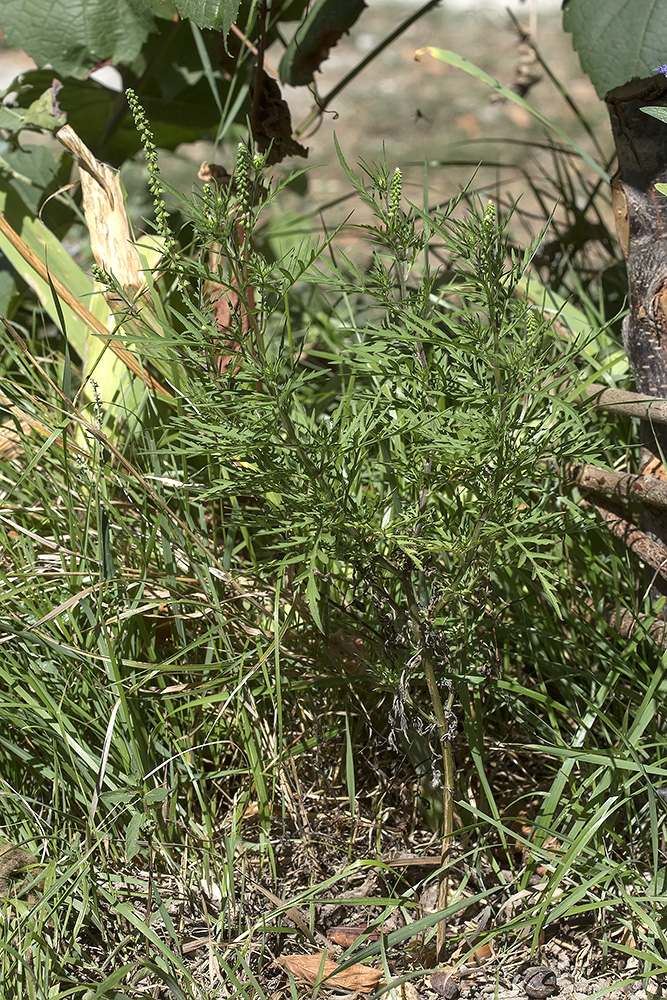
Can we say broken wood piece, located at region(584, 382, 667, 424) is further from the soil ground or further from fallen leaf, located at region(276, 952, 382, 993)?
fallen leaf, located at region(276, 952, 382, 993)

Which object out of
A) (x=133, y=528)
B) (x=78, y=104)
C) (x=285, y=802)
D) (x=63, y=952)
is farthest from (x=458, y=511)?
(x=78, y=104)

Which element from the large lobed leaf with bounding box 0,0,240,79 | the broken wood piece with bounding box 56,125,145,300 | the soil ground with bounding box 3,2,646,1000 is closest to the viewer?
the soil ground with bounding box 3,2,646,1000

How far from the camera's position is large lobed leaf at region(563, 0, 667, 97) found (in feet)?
4.44

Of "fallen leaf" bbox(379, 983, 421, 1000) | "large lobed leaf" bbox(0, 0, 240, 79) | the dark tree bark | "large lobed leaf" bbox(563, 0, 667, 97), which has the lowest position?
"fallen leaf" bbox(379, 983, 421, 1000)

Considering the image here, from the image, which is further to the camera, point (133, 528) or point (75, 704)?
point (133, 528)

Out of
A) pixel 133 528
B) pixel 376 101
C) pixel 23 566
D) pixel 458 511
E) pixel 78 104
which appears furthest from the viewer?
pixel 376 101

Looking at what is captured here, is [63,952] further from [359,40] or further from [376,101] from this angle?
[359,40]

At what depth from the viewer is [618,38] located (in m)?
1.37

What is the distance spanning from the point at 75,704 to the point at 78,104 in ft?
4.66

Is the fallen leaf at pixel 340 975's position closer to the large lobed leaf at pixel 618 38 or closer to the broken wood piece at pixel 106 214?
the broken wood piece at pixel 106 214

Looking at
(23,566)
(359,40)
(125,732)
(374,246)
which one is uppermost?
(359,40)

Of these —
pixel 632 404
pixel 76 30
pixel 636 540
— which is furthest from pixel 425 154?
pixel 76 30

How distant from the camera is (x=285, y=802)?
1.37m

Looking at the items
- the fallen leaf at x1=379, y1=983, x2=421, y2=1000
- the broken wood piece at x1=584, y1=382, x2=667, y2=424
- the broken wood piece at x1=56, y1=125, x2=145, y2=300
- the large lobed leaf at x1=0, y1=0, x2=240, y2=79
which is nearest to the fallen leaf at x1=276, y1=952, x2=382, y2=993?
the fallen leaf at x1=379, y1=983, x2=421, y2=1000
